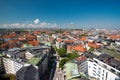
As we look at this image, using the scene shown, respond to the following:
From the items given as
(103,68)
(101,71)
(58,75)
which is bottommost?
(58,75)

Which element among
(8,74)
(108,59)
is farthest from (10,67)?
(108,59)

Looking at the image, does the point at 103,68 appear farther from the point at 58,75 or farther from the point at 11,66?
the point at 11,66

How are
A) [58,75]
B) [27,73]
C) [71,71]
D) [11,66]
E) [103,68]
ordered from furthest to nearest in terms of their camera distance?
1. [58,75]
2. [11,66]
3. [71,71]
4. [103,68]
5. [27,73]

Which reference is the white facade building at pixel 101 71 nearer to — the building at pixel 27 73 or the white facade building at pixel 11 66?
the building at pixel 27 73

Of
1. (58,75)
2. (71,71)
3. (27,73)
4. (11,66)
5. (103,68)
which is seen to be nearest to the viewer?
(27,73)

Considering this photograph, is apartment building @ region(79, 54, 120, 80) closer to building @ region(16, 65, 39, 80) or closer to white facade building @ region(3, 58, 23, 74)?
building @ region(16, 65, 39, 80)

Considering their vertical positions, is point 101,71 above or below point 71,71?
below

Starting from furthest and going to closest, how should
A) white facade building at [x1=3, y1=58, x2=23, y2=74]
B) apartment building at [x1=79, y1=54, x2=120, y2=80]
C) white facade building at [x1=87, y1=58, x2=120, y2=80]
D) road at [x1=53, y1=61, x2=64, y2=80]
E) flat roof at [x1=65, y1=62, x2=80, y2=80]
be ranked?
road at [x1=53, y1=61, x2=64, y2=80] → white facade building at [x1=3, y1=58, x2=23, y2=74] → flat roof at [x1=65, y1=62, x2=80, y2=80] → apartment building at [x1=79, y1=54, x2=120, y2=80] → white facade building at [x1=87, y1=58, x2=120, y2=80]

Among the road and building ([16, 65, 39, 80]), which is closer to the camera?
building ([16, 65, 39, 80])

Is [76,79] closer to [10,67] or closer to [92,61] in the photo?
[92,61]

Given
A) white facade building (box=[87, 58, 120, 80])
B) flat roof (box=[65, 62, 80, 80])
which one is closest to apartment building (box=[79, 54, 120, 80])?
white facade building (box=[87, 58, 120, 80])

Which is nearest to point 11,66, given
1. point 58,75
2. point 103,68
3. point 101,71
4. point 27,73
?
point 27,73
